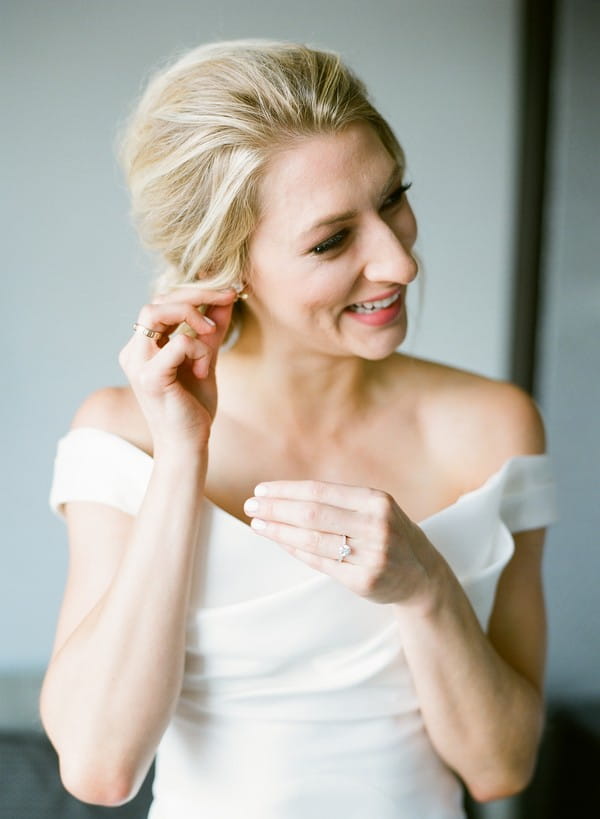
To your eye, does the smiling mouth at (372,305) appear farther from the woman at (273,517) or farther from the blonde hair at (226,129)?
the blonde hair at (226,129)

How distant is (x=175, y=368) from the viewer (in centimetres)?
109

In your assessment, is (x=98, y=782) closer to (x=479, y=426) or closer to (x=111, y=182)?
(x=479, y=426)

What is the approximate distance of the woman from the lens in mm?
1079

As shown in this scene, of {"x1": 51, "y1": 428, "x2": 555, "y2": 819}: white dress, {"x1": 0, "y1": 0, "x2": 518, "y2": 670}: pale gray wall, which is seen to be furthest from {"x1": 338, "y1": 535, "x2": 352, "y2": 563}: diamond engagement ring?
{"x1": 0, "y1": 0, "x2": 518, "y2": 670}: pale gray wall

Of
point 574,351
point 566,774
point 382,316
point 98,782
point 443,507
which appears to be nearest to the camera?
point 98,782

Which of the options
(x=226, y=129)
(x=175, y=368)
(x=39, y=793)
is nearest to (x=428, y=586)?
(x=175, y=368)

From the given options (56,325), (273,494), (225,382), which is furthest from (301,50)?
(56,325)

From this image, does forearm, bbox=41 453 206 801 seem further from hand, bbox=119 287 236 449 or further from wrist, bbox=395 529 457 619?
wrist, bbox=395 529 457 619

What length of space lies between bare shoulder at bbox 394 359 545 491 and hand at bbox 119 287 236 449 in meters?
0.38

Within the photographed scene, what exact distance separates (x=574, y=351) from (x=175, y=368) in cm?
146

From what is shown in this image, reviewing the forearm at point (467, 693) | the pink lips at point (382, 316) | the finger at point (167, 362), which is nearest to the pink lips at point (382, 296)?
the pink lips at point (382, 316)

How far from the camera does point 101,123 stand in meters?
1.95

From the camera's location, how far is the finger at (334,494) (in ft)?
3.14

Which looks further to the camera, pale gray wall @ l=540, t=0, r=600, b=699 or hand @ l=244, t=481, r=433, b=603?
pale gray wall @ l=540, t=0, r=600, b=699
